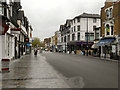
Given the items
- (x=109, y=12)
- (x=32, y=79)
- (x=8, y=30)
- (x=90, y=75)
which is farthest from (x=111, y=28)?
(x=32, y=79)

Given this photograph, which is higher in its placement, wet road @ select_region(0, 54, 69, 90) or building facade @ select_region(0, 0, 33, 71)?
building facade @ select_region(0, 0, 33, 71)

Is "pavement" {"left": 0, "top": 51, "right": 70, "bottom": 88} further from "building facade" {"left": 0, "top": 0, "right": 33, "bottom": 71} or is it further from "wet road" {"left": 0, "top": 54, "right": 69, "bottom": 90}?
"building facade" {"left": 0, "top": 0, "right": 33, "bottom": 71}

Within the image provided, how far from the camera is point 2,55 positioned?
14734mm

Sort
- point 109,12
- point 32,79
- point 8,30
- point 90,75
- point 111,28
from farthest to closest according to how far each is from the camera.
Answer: point 109,12 < point 111,28 < point 8,30 < point 90,75 < point 32,79

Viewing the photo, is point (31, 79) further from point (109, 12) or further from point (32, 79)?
point (109, 12)

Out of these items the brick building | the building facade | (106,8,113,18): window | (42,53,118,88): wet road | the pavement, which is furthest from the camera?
(106,8,113,18): window

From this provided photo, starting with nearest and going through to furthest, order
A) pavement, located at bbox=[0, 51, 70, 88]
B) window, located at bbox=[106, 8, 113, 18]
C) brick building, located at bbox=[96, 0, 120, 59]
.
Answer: pavement, located at bbox=[0, 51, 70, 88] → brick building, located at bbox=[96, 0, 120, 59] → window, located at bbox=[106, 8, 113, 18]

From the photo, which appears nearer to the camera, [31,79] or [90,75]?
[31,79]

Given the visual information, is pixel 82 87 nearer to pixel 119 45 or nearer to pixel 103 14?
pixel 119 45

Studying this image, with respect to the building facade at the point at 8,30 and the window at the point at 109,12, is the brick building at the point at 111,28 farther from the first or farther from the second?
the building facade at the point at 8,30

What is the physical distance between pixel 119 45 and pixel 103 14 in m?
9.52

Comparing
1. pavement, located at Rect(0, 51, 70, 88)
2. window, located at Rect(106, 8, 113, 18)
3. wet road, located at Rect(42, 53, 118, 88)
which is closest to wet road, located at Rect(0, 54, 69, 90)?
pavement, located at Rect(0, 51, 70, 88)

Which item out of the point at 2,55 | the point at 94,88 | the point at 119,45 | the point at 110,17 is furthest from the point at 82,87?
the point at 110,17

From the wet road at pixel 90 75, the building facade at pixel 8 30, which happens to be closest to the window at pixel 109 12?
the building facade at pixel 8 30
